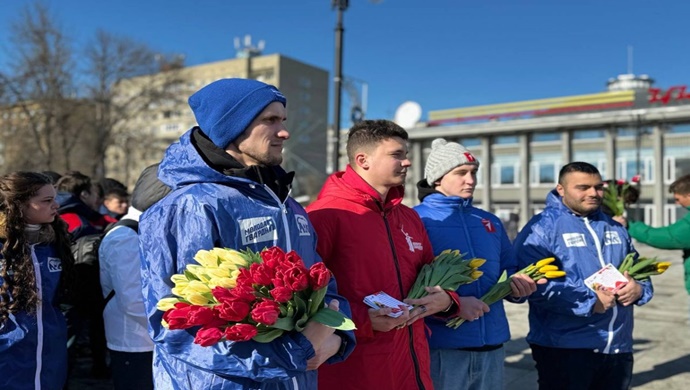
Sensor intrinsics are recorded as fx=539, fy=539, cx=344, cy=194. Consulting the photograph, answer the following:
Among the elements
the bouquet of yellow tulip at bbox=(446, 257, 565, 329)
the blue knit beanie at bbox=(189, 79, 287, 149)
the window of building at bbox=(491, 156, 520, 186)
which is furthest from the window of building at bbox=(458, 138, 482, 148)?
the blue knit beanie at bbox=(189, 79, 287, 149)

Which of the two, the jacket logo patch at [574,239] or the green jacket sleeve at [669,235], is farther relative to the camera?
the green jacket sleeve at [669,235]

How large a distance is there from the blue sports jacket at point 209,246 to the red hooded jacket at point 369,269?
586 mm

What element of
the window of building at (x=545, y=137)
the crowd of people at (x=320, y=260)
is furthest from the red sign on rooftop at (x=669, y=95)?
the crowd of people at (x=320, y=260)

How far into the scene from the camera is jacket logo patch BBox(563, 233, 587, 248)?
413 cm

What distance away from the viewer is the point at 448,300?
305 cm

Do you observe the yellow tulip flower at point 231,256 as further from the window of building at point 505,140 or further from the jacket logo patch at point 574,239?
the window of building at point 505,140

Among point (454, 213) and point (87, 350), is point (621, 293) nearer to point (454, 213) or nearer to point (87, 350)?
point (454, 213)

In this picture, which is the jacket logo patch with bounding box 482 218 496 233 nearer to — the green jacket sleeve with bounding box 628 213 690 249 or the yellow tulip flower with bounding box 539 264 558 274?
the yellow tulip flower with bounding box 539 264 558 274

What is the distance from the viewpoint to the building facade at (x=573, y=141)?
3569 centimetres

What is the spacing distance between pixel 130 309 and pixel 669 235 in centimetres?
525

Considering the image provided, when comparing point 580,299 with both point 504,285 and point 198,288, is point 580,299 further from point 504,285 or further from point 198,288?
point 198,288

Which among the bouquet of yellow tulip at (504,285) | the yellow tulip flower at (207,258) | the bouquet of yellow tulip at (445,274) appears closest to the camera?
the yellow tulip flower at (207,258)

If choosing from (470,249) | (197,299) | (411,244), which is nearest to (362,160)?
(411,244)

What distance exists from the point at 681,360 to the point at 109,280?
6.78m
